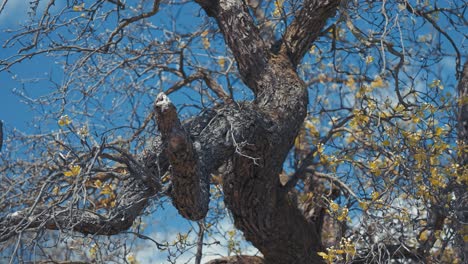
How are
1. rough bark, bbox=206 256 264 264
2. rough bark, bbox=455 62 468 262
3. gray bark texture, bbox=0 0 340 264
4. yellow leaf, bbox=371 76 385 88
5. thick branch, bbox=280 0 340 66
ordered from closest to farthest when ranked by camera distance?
gray bark texture, bbox=0 0 340 264, rough bark, bbox=455 62 468 262, thick branch, bbox=280 0 340 66, rough bark, bbox=206 256 264 264, yellow leaf, bbox=371 76 385 88

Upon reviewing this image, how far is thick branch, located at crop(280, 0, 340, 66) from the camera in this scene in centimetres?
550

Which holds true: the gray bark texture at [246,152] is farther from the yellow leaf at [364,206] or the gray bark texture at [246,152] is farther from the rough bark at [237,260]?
the yellow leaf at [364,206]

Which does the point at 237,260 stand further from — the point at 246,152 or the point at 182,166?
the point at 182,166

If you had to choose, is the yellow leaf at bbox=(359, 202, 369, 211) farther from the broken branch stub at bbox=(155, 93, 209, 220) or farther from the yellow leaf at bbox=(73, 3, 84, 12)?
the yellow leaf at bbox=(73, 3, 84, 12)

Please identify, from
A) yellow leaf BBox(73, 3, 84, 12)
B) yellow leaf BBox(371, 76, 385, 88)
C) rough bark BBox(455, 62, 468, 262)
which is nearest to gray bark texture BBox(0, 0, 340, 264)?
yellow leaf BBox(73, 3, 84, 12)

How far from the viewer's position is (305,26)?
5.57 meters

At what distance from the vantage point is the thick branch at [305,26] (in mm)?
5496

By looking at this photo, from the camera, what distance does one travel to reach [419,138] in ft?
17.0

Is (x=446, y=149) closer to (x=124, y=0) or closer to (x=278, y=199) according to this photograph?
(x=278, y=199)

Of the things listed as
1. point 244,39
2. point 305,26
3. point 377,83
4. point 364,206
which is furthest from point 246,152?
point 377,83

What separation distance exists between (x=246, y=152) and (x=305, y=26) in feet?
4.44

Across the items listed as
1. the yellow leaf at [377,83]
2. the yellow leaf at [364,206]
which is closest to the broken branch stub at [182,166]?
the yellow leaf at [364,206]

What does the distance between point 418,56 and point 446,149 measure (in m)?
1.11

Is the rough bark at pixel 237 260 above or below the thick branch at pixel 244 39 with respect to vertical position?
below
